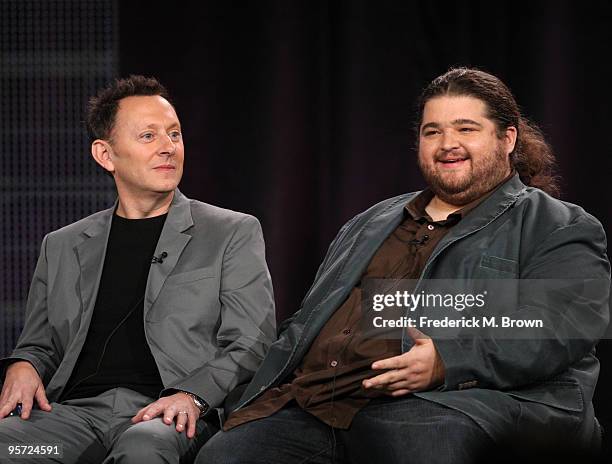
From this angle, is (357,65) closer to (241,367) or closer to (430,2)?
(430,2)

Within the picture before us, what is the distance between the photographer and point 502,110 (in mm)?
2820

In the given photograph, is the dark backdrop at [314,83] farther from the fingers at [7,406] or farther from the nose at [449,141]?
the fingers at [7,406]

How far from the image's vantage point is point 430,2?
3.86 m

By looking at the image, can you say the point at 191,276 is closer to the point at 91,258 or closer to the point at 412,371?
the point at 91,258

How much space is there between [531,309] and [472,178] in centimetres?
47

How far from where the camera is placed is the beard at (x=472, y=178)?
2770 millimetres

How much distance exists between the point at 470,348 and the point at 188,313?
35.8 inches

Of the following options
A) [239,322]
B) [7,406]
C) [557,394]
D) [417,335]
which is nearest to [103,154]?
[239,322]

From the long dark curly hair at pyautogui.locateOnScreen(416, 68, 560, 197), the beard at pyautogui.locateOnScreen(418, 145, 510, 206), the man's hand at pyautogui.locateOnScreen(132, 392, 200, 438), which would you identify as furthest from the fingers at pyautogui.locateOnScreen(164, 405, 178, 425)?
the long dark curly hair at pyautogui.locateOnScreen(416, 68, 560, 197)

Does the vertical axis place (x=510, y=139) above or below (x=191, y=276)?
above

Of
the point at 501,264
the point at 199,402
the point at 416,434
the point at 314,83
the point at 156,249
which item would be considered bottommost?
the point at 199,402

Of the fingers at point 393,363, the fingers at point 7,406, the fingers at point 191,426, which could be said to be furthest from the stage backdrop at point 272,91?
the fingers at point 393,363

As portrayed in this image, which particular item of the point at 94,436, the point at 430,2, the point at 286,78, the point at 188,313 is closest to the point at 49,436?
the point at 94,436

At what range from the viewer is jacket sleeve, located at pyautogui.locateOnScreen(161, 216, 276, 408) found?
2.76 m
